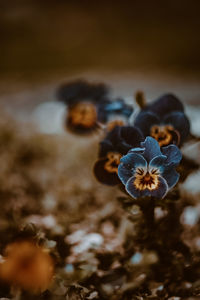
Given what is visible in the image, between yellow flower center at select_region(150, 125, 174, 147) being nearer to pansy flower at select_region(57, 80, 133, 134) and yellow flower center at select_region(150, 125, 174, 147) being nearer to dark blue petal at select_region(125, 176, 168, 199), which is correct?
dark blue petal at select_region(125, 176, 168, 199)

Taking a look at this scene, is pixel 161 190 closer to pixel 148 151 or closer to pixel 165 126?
pixel 148 151

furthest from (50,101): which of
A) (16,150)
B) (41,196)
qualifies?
(41,196)

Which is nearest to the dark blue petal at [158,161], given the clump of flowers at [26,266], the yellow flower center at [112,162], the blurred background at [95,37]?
the yellow flower center at [112,162]

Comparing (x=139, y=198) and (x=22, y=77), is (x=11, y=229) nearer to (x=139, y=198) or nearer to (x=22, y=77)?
(x=139, y=198)

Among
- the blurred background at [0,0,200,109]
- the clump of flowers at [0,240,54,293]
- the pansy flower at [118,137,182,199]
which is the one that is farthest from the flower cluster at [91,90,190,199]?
the blurred background at [0,0,200,109]

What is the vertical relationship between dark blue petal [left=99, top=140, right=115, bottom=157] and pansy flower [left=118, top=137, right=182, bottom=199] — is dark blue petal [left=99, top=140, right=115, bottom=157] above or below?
above

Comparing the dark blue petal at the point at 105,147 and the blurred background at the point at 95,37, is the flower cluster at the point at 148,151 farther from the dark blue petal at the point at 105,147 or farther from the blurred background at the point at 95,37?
the blurred background at the point at 95,37
